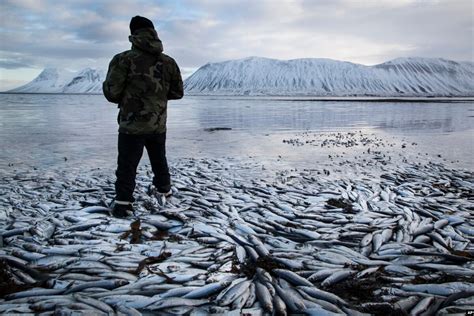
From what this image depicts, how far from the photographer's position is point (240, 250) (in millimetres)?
5098

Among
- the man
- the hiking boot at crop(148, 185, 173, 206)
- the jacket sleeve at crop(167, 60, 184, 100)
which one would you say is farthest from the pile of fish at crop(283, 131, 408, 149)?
the man

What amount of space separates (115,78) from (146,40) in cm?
87

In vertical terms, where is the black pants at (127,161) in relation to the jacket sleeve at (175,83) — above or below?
below

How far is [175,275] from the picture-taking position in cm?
439

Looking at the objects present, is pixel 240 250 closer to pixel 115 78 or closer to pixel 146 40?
pixel 115 78

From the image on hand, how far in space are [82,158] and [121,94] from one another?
24.4 feet

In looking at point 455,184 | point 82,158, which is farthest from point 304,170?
point 82,158

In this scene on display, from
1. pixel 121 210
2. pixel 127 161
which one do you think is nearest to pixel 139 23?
pixel 127 161

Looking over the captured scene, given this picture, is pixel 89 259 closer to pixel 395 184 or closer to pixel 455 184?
pixel 395 184

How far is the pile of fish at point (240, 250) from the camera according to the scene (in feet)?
12.4

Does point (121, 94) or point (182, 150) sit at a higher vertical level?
point (121, 94)

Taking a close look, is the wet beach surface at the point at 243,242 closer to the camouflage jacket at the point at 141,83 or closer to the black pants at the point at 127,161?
the black pants at the point at 127,161

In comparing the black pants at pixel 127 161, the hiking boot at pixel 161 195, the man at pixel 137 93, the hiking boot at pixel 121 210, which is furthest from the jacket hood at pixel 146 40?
the hiking boot at pixel 161 195

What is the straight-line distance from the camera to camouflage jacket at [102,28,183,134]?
6.22m
